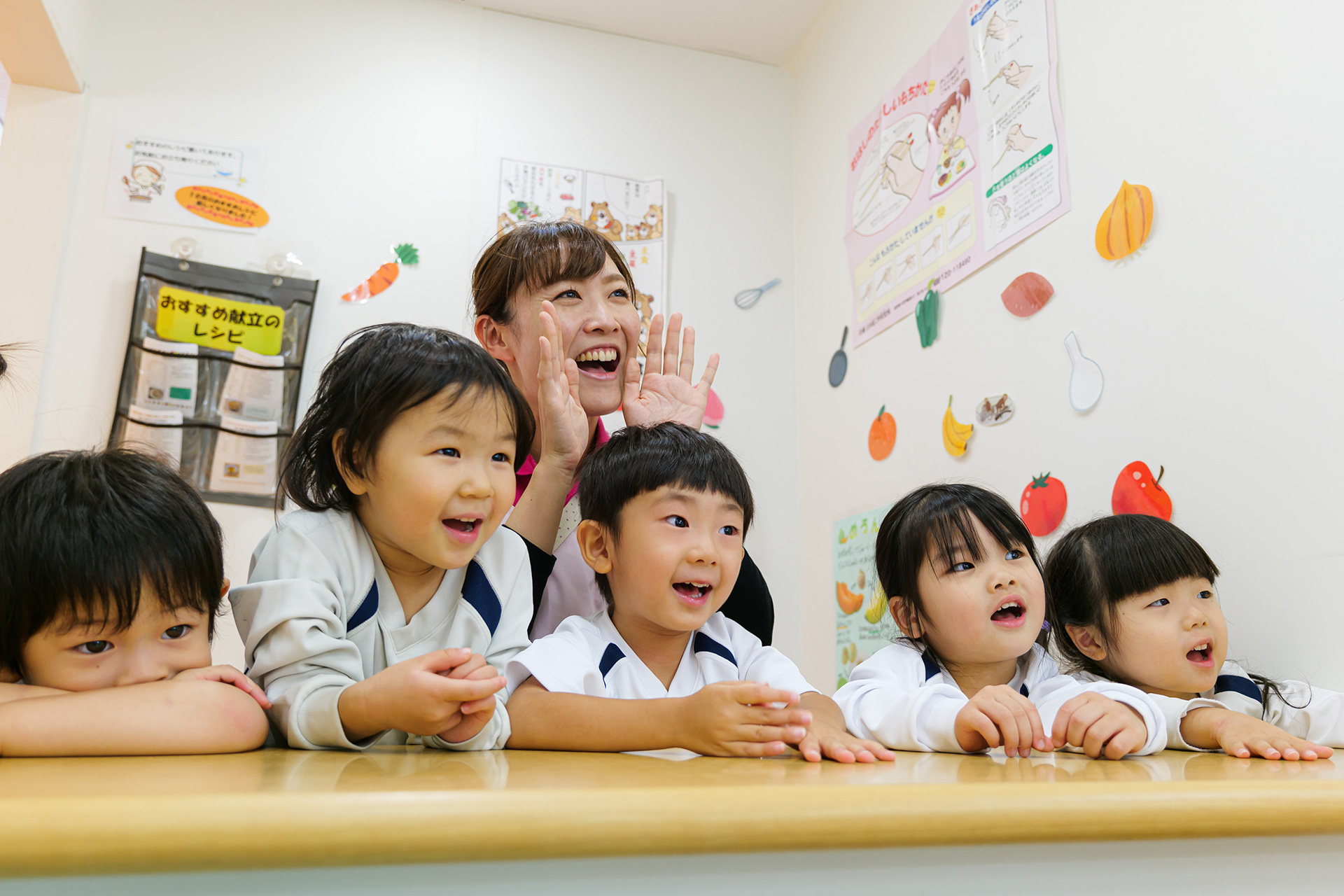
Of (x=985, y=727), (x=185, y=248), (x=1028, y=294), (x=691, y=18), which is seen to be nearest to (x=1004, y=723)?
(x=985, y=727)

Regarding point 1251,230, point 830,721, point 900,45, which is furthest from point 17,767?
point 900,45

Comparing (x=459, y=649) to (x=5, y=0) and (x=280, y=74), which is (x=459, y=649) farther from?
(x=280, y=74)

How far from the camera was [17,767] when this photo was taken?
469mm

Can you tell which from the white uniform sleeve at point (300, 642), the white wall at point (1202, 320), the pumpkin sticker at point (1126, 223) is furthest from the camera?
the pumpkin sticker at point (1126, 223)

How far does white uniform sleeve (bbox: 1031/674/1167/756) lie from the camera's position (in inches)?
31.0

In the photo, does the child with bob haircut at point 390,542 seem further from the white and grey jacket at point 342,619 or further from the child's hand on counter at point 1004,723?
the child's hand on counter at point 1004,723

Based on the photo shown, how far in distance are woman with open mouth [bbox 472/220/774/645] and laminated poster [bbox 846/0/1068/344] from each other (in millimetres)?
672

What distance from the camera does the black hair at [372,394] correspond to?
79cm

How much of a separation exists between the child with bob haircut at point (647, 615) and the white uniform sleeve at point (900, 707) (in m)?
0.06

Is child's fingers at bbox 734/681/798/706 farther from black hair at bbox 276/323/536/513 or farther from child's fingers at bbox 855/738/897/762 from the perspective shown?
black hair at bbox 276/323/536/513

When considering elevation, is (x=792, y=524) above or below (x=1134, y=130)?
below

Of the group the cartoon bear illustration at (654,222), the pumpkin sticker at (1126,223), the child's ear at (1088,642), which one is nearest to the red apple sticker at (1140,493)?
the child's ear at (1088,642)

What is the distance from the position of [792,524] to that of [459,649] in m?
1.66

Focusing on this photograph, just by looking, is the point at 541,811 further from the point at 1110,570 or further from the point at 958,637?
the point at 1110,570
